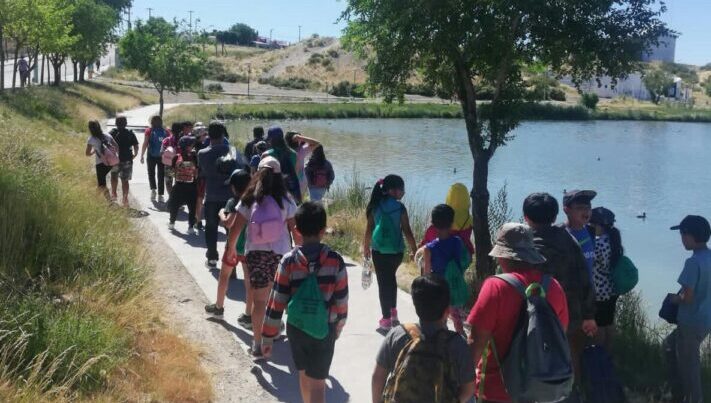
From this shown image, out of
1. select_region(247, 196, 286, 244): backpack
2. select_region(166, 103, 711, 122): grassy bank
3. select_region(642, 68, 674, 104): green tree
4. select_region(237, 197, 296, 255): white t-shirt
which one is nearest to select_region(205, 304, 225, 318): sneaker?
select_region(237, 197, 296, 255): white t-shirt

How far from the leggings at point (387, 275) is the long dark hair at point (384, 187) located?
437 millimetres

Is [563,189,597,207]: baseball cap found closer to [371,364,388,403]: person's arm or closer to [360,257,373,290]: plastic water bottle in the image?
[371,364,388,403]: person's arm

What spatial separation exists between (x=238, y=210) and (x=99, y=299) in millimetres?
1306

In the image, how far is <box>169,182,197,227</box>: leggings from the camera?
10602 mm

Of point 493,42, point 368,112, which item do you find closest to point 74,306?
point 493,42

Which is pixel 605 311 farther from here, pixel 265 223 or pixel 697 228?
pixel 265 223

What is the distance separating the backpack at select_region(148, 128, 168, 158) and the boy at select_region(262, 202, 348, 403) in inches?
342

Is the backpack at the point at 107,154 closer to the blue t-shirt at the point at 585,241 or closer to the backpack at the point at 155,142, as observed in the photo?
the backpack at the point at 155,142

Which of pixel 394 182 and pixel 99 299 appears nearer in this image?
pixel 99 299

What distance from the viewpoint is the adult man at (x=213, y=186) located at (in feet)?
28.0

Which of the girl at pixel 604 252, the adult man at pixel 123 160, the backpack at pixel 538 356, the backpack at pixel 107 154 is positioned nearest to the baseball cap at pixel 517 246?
the backpack at pixel 538 356

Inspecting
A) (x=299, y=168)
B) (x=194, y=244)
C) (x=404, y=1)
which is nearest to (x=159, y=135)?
(x=194, y=244)

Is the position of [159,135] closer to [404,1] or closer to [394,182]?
[404,1]

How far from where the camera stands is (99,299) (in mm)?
5992
